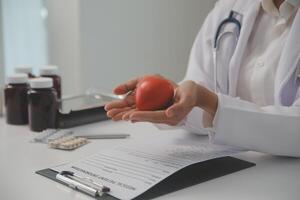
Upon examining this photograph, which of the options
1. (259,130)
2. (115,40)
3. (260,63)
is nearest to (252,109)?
(259,130)

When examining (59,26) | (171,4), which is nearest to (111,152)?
(171,4)

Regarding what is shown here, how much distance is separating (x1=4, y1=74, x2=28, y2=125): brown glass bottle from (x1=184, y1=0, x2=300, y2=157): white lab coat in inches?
14.2

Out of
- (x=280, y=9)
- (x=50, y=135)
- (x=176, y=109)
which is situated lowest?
(x=50, y=135)

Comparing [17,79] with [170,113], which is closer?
[170,113]

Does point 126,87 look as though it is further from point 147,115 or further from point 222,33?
point 222,33

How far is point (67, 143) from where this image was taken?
0.80 meters

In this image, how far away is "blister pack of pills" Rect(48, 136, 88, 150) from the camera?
2.59 ft

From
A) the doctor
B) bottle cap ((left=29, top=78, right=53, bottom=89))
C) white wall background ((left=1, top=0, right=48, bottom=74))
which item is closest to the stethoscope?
the doctor

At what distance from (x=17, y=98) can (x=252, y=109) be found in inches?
20.1

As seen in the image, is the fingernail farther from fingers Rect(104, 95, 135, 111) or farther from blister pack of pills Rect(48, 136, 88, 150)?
blister pack of pills Rect(48, 136, 88, 150)

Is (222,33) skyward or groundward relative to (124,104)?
skyward

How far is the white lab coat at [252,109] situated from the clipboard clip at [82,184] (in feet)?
0.78

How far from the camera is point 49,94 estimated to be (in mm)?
900

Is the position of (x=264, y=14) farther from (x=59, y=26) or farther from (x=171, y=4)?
(x=59, y=26)
